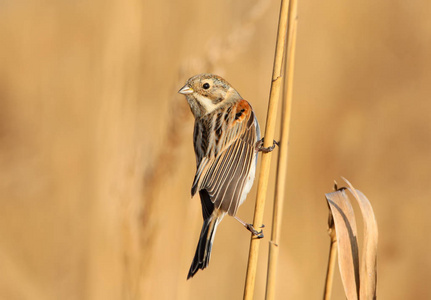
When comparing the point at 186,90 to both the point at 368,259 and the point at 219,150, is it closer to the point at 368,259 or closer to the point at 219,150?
the point at 219,150

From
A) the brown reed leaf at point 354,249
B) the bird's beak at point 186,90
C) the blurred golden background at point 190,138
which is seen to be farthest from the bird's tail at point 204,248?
the bird's beak at point 186,90

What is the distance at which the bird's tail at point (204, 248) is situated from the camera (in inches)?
84.7

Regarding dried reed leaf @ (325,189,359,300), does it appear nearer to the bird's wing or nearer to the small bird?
the small bird

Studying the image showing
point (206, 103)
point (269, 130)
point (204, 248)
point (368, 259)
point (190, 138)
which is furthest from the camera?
point (206, 103)

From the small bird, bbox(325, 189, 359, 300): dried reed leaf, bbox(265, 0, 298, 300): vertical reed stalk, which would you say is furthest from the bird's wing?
bbox(325, 189, 359, 300): dried reed leaf

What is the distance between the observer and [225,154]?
8.59 ft

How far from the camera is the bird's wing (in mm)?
2396

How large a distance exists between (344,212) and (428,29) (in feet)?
7.93

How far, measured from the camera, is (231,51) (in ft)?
7.69

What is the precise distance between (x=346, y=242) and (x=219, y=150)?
38.2 inches

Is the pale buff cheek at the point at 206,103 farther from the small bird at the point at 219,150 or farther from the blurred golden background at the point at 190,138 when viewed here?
the blurred golden background at the point at 190,138

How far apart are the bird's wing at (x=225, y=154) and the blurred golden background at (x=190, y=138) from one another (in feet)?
0.72

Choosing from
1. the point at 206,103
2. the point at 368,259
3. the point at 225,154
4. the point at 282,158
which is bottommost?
the point at 368,259

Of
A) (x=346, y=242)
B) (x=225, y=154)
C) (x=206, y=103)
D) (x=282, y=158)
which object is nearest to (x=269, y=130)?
(x=282, y=158)
